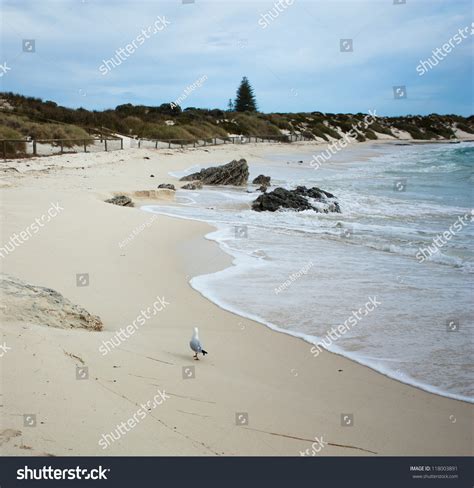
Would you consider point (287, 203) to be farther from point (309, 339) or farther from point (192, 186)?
point (309, 339)

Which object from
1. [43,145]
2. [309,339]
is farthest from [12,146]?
[309,339]

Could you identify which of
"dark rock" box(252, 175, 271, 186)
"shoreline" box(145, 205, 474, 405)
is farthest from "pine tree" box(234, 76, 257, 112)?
"shoreline" box(145, 205, 474, 405)

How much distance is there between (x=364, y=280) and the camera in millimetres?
7168

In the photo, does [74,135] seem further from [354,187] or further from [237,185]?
[354,187]

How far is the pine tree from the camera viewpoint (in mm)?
76556

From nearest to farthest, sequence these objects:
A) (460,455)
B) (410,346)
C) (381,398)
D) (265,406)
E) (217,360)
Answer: (460,455) < (265,406) < (381,398) < (217,360) < (410,346)

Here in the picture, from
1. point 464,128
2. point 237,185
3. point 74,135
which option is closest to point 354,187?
point 237,185

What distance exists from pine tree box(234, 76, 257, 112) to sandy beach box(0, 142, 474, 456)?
2866 inches

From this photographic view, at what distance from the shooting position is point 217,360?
174 inches

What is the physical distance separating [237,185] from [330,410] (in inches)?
659

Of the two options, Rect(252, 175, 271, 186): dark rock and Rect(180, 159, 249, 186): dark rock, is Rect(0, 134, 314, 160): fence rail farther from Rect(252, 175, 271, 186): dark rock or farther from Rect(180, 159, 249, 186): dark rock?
Rect(252, 175, 271, 186): dark rock

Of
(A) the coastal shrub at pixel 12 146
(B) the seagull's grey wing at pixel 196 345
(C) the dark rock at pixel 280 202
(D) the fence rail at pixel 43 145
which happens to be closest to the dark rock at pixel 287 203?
(C) the dark rock at pixel 280 202

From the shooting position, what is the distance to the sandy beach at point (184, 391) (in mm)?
3016

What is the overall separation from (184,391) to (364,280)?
4.14 m
